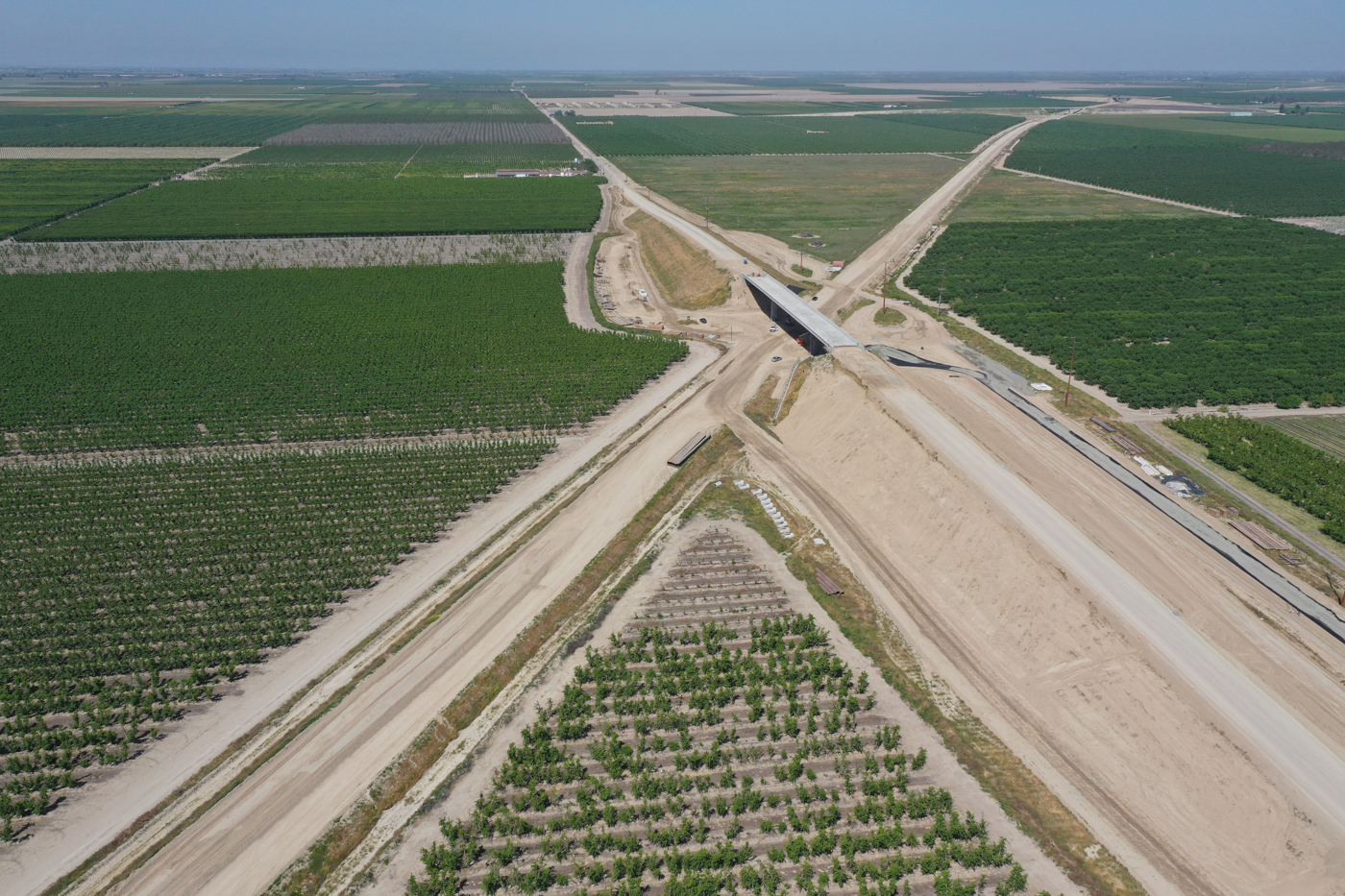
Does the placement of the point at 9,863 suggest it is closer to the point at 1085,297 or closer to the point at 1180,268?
the point at 1085,297

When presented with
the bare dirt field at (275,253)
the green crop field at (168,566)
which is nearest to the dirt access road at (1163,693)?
the green crop field at (168,566)

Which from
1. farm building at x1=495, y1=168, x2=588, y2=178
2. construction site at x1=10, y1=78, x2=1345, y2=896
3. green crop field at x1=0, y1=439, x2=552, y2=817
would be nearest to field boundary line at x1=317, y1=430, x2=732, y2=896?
construction site at x1=10, y1=78, x2=1345, y2=896

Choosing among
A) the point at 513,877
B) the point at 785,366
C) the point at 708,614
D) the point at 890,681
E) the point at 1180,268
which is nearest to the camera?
the point at 513,877

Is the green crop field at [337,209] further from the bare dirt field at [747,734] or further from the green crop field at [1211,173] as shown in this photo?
the green crop field at [1211,173]

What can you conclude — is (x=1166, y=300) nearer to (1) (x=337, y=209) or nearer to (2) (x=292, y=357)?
(2) (x=292, y=357)

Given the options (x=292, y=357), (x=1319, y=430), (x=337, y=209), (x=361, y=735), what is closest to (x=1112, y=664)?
(x=361, y=735)

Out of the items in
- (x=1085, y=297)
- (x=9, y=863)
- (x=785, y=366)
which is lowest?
(x=9, y=863)

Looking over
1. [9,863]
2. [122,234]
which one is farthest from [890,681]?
[122,234]

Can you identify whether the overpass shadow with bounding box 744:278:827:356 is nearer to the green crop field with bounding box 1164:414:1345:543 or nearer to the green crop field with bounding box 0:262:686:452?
the green crop field with bounding box 0:262:686:452
